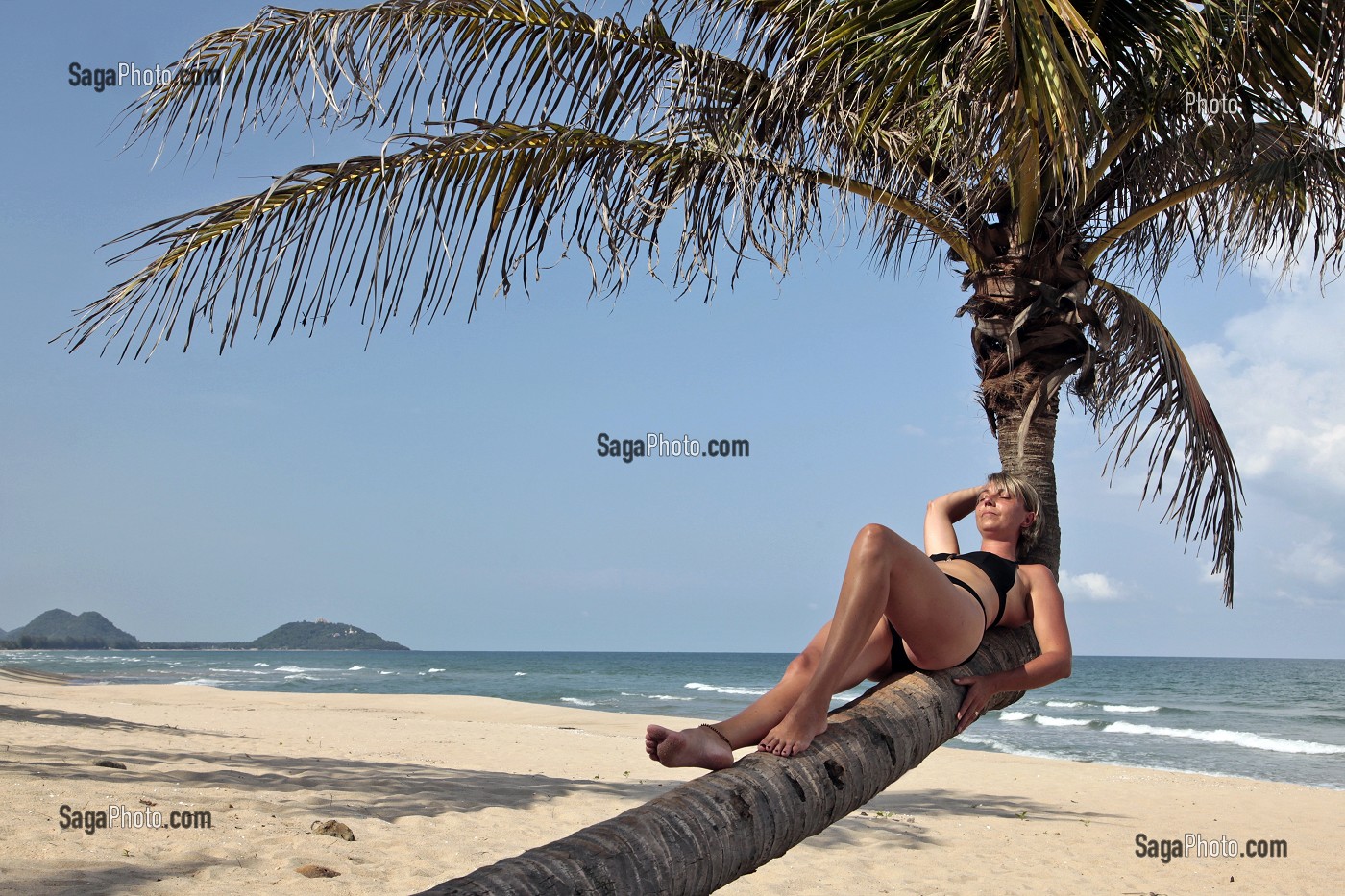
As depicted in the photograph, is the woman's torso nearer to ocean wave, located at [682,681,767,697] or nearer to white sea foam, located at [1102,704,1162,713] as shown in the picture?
white sea foam, located at [1102,704,1162,713]

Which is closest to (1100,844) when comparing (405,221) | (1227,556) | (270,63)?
(1227,556)

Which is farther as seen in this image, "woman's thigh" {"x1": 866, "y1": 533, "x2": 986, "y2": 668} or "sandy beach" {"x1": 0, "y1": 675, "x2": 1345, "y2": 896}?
"sandy beach" {"x1": 0, "y1": 675, "x2": 1345, "y2": 896}

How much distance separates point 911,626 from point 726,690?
45.6 metres

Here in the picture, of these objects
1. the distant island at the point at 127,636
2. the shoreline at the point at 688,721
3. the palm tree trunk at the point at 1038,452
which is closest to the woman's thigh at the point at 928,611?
the palm tree trunk at the point at 1038,452

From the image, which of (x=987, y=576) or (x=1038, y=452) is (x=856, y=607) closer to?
(x=987, y=576)

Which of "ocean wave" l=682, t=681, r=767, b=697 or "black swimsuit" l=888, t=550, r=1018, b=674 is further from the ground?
"black swimsuit" l=888, t=550, r=1018, b=674

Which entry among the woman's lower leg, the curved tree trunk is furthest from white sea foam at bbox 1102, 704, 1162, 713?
the woman's lower leg

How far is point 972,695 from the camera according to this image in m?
3.03

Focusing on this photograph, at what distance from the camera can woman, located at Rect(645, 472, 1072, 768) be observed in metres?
2.66

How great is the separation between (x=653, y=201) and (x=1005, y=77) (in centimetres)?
166

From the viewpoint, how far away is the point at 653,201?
458 centimetres

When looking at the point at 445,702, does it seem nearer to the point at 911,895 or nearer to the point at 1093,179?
the point at 911,895

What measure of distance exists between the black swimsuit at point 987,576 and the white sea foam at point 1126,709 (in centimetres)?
3193

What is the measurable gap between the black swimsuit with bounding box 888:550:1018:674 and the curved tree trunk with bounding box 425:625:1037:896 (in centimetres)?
8
